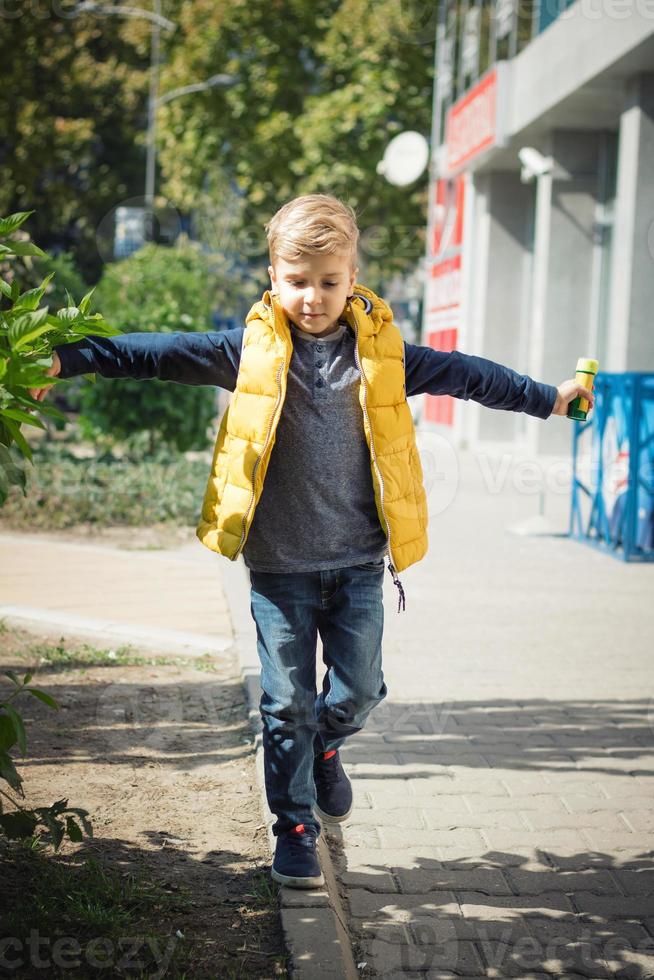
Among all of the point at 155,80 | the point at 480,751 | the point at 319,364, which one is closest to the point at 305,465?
the point at 319,364

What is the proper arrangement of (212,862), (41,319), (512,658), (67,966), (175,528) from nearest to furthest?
(41,319) < (67,966) < (212,862) < (512,658) < (175,528)

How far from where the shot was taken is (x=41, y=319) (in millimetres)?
2447

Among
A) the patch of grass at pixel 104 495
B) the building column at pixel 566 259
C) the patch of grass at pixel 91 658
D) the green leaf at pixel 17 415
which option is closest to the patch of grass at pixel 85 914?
the green leaf at pixel 17 415

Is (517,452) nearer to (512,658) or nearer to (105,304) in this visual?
(105,304)

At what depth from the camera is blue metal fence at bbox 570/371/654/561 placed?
350 inches

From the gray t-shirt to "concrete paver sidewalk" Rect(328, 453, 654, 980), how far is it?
946 millimetres

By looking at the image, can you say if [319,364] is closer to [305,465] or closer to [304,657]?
[305,465]

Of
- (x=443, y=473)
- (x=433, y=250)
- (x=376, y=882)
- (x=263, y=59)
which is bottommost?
(x=376, y=882)

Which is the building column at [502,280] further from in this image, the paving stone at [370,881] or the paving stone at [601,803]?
the paving stone at [370,881]

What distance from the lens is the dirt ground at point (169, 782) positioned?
299 cm

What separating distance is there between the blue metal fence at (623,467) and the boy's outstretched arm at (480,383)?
5675 millimetres

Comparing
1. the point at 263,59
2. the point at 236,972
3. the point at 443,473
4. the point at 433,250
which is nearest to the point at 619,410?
the point at 443,473

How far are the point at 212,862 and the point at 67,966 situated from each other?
811mm

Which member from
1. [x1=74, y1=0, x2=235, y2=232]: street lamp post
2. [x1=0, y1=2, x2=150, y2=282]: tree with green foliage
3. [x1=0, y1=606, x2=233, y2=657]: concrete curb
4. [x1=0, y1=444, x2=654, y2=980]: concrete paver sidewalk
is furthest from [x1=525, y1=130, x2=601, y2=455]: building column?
[x1=0, y1=2, x2=150, y2=282]: tree with green foliage
